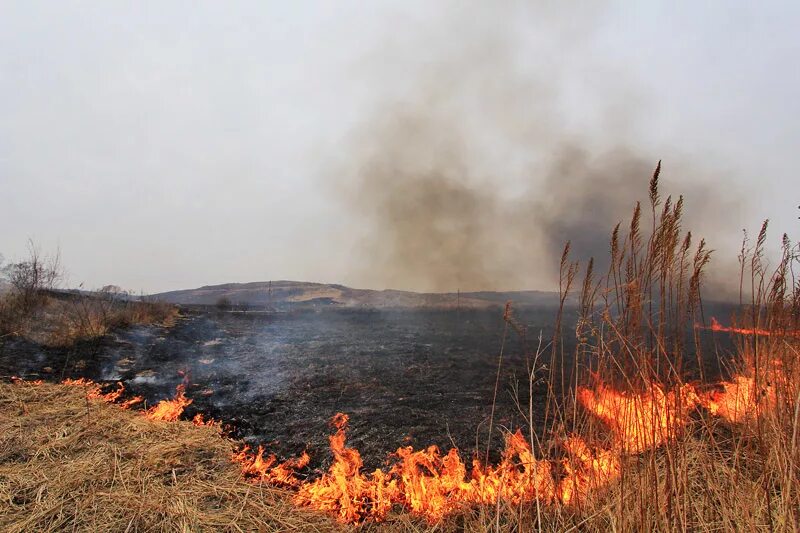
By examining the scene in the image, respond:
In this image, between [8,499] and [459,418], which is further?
[459,418]

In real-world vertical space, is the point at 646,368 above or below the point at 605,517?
above

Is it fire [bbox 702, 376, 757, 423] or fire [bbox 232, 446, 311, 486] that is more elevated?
fire [bbox 702, 376, 757, 423]

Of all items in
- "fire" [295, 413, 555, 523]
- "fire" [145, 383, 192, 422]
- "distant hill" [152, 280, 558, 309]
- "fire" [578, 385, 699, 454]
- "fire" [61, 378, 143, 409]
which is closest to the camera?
"fire" [578, 385, 699, 454]

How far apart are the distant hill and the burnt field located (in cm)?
1372

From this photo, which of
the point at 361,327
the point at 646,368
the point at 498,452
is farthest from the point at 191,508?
the point at 361,327

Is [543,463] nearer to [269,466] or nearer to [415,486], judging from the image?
[415,486]

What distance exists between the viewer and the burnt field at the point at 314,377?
486 cm

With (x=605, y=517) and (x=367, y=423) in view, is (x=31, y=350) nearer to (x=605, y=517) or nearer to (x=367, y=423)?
(x=367, y=423)

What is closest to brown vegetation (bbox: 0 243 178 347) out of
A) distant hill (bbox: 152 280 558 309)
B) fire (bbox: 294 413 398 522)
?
fire (bbox: 294 413 398 522)

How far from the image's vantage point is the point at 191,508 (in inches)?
126

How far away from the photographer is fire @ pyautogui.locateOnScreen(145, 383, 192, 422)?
5171mm

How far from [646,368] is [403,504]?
2.40m

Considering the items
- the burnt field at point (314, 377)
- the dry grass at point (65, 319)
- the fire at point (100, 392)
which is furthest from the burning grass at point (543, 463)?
the dry grass at point (65, 319)

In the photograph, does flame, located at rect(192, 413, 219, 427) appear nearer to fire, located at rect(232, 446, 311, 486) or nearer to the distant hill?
fire, located at rect(232, 446, 311, 486)
